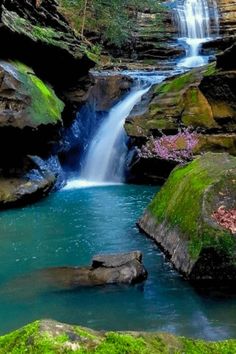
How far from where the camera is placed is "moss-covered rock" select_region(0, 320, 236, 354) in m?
2.76

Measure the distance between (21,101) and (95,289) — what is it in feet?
30.4

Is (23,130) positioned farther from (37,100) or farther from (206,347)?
(206,347)

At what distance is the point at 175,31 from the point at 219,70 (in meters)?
21.4

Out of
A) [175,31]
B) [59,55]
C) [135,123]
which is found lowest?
[135,123]

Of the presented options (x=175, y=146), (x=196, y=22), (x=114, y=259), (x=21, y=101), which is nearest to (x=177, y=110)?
(x=175, y=146)

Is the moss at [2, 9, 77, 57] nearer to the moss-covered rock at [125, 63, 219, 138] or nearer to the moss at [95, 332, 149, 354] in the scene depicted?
the moss-covered rock at [125, 63, 219, 138]

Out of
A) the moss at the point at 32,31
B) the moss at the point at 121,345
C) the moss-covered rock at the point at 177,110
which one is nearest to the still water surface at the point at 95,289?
the moss at the point at 121,345

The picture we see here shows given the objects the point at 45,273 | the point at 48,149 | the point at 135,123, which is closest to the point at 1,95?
the point at 48,149

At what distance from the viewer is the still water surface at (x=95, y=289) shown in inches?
252

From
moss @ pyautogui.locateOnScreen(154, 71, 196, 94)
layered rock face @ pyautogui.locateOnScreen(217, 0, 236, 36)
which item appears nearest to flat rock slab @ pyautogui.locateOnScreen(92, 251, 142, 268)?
moss @ pyautogui.locateOnScreen(154, 71, 196, 94)

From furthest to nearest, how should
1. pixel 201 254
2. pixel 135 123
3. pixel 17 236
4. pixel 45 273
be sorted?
1. pixel 135 123
2. pixel 17 236
3. pixel 45 273
4. pixel 201 254

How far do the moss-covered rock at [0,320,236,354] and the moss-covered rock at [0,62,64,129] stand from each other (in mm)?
12550

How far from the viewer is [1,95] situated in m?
14.9

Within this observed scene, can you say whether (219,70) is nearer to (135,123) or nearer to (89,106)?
(135,123)
